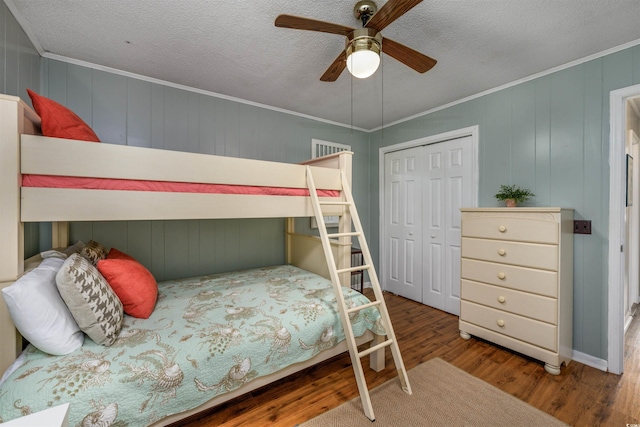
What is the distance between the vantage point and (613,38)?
184cm

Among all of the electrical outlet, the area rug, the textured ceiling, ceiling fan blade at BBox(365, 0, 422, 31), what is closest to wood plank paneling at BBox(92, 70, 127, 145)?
the textured ceiling

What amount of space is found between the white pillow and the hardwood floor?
0.79 meters

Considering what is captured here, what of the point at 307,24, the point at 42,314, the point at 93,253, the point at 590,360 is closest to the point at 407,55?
the point at 307,24

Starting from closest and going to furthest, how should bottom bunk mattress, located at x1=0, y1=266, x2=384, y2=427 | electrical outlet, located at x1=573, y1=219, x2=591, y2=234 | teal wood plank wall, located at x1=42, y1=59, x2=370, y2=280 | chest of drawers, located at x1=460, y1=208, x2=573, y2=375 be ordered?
bottom bunk mattress, located at x1=0, y1=266, x2=384, y2=427
chest of drawers, located at x1=460, y1=208, x2=573, y2=375
electrical outlet, located at x1=573, y1=219, x2=591, y2=234
teal wood plank wall, located at x1=42, y1=59, x2=370, y2=280

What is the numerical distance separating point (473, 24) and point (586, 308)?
2.29m

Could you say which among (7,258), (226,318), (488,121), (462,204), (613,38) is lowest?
(226,318)

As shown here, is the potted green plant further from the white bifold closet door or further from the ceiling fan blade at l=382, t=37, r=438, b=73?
the ceiling fan blade at l=382, t=37, r=438, b=73

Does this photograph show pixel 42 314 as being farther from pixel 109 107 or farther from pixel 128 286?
pixel 109 107

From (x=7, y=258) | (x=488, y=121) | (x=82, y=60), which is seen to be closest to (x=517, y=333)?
(x=488, y=121)

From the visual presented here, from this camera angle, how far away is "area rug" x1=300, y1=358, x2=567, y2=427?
58.8 inches

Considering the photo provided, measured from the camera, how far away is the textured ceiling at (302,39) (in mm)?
1587

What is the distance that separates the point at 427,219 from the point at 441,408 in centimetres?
208

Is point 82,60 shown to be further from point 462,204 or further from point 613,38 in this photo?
point 613,38

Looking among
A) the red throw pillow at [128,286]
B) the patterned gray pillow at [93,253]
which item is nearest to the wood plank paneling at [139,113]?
the patterned gray pillow at [93,253]
